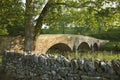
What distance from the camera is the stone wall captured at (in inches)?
355

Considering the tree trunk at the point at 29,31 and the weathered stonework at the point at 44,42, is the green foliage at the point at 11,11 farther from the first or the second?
the weathered stonework at the point at 44,42

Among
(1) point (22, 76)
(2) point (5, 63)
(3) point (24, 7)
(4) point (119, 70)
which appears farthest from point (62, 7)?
(4) point (119, 70)

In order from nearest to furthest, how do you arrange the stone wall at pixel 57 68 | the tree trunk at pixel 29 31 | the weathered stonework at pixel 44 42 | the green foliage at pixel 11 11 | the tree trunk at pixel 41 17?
1. the stone wall at pixel 57 68
2. the green foliage at pixel 11 11
3. the tree trunk at pixel 29 31
4. the tree trunk at pixel 41 17
5. the weathered stonework at pixel 44 42

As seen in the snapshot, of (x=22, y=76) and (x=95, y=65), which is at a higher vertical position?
(x=95, y=65)

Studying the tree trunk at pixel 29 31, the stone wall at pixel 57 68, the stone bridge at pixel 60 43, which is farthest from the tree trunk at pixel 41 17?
the stone wall at pixel 57 68

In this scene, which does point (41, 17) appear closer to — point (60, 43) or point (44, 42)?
point (44, 42)

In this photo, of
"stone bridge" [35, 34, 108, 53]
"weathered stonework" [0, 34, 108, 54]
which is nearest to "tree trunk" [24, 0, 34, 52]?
"weathered stonework" [0, 34, 108, 54]

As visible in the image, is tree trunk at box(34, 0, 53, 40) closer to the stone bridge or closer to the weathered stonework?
the weathered stonework

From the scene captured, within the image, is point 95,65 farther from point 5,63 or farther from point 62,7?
point 62,7

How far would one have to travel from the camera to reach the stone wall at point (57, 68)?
9.02m

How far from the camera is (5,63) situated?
13547mm

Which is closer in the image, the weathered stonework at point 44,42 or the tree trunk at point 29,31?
the tree trunk at point 29,31

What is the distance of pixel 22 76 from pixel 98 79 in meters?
4.05

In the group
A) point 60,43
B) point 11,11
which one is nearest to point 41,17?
point 11,11
